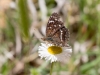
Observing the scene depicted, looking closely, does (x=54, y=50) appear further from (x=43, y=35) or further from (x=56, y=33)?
(x=43, y=35)

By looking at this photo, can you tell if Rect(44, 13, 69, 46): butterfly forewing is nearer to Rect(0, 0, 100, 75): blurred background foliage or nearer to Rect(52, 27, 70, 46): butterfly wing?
Rect(52, 27, 70, 46): butterfly wing

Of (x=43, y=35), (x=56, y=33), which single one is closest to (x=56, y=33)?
(x=56, y=33)

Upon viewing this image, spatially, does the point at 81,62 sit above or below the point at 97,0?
below

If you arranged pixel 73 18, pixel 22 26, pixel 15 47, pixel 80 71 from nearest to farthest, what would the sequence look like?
pixel 22 26
pixel 80 71
pixel 15 47
pixel 73 18

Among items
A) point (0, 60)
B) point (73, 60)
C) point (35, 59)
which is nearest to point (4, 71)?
point (0, 60)

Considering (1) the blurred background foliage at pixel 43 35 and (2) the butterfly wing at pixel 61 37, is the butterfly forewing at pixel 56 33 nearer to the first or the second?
(2) the butterfly wing at pixel 61 37

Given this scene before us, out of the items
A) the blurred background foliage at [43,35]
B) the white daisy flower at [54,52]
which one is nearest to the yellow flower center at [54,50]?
the white daisy flower at [54,52]

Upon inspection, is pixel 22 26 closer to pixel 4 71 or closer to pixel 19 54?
pixel 4 71
